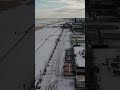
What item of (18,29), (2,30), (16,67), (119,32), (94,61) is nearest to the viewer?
(94,61)

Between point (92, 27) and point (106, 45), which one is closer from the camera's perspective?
point (92, 27)

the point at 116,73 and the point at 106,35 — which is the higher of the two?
the point at 106,35

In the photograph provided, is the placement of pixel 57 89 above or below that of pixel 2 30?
below

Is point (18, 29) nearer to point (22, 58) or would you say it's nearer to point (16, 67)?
point (22, 58)

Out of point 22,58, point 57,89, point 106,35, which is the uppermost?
point 106,35

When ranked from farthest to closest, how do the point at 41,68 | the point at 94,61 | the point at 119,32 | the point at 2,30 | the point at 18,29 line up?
the point at 18,29 → the point at 2,30 → the point at 41,68 → the point at 119,32 → the point at 94,61

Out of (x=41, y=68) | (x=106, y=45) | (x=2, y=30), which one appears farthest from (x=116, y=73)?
(x=2, y=30)

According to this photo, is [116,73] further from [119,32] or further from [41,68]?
[41,68]

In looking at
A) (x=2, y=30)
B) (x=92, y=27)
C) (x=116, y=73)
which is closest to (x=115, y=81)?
(x=116, y=73)

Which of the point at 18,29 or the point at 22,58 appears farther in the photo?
the point at 18,29
